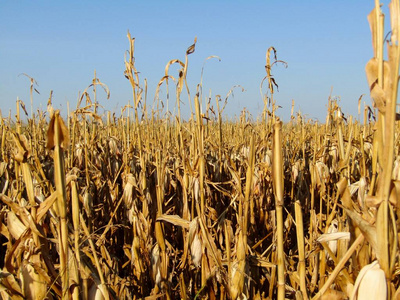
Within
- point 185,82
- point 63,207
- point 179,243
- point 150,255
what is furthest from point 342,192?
point 179,243

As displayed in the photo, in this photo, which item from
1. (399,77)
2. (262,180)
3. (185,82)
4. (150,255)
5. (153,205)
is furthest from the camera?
(262,180)

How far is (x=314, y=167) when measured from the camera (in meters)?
2.20

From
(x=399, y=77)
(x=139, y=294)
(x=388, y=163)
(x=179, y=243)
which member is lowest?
(x=139, y=294)

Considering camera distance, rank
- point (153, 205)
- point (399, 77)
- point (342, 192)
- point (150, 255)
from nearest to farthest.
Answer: point (399, 77), point (342, 192), point (150, 255), point (153, 205)

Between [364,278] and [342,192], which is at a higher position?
[342,192]

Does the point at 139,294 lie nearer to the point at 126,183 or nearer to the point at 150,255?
the point at 150,255

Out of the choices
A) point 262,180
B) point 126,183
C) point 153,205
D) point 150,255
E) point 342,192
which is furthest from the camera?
point 262,180

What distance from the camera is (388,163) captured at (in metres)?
0.60

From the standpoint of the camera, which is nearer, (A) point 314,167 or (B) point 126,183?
(B) point 126,183

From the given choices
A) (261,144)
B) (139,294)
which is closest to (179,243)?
(139,294)

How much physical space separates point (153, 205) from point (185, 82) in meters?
0.96

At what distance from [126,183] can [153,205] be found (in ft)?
0.80

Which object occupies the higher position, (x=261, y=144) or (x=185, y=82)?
(x=185, y=82)

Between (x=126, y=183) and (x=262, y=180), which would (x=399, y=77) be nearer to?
(x=126, y=183)
